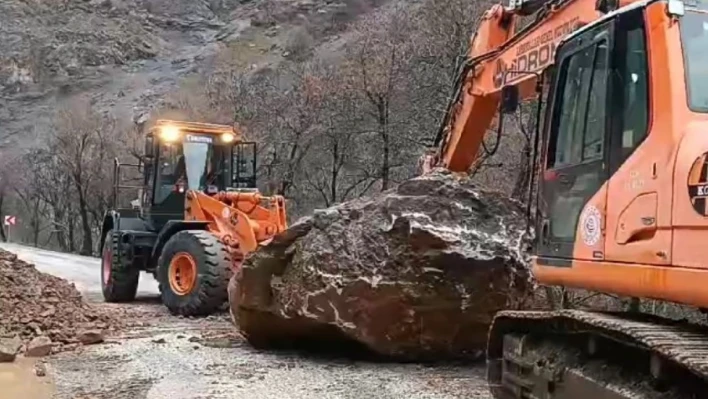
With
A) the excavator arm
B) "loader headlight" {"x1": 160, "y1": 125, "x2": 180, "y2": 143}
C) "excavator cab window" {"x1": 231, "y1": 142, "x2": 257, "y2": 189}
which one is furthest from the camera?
"excavator cab window" {"x1": 231, "y1": 142, "x2": 257, "y2": 189}

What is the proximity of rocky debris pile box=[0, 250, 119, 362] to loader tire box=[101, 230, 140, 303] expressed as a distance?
1.92m

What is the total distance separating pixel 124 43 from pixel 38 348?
227 ft

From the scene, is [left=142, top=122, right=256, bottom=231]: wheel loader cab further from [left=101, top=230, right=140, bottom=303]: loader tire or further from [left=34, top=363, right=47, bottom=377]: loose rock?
[left=34, top=363, right=47, bottom=377]: loose rock

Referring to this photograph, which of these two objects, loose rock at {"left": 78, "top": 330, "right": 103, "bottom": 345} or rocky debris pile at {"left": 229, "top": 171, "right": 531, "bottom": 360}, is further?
loose rock at {"left": 78, "top": 330, "right": 103, "bottom": 345}

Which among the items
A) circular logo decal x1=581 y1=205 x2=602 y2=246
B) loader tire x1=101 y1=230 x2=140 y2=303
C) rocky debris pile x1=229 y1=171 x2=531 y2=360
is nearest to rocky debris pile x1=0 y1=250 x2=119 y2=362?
loader tire x1=101 y1=230 x2=140 y2=303

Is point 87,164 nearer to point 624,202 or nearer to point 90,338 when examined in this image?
point 90,338

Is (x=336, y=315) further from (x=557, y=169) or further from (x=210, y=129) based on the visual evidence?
(x=210, y=129)

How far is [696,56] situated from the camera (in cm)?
409

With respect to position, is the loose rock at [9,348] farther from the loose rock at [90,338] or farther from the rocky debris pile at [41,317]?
the loose rock at [90,338]

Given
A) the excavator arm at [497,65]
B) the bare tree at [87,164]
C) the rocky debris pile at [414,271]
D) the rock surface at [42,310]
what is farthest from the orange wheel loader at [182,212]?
the bare tree at [87,164]

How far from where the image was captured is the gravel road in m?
7.14

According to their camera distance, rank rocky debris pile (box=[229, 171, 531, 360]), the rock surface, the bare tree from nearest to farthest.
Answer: rocky debris pile (box=[229, 171, 531, 360]) → the rock surface → the bare tree

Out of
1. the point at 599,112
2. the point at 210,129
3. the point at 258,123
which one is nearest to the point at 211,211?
the point at 210,129

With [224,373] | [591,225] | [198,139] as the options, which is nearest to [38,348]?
[224,373]
